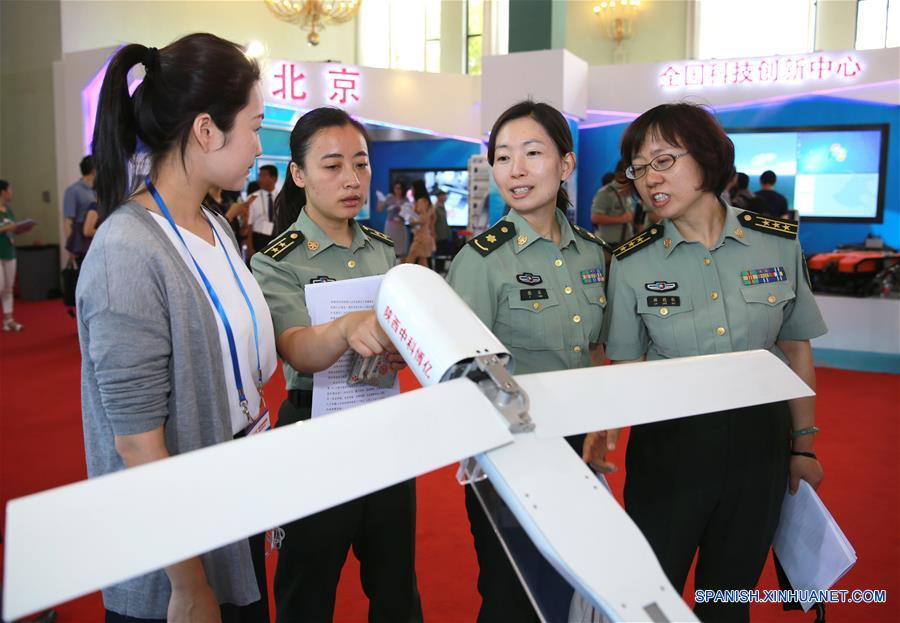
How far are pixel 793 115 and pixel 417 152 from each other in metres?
5.00

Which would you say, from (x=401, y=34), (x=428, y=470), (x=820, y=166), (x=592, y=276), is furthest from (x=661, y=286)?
(x=401, y=34)

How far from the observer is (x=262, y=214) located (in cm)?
593

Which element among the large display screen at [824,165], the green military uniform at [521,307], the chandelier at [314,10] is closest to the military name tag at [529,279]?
the green military uniform at [521,307]

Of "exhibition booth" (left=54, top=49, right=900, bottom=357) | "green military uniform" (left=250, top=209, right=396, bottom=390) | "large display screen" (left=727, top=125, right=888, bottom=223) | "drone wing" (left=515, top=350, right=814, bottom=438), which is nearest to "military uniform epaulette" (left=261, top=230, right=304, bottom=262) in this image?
"green military uniform" (left=250, top=209, right=396, bottom=390)

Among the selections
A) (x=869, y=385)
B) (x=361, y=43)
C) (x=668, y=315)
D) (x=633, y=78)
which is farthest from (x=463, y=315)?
(x=361, y=43)

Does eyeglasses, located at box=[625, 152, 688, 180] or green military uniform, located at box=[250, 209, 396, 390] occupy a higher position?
eyeglasses, located at box=[625, 152, 688, 180]

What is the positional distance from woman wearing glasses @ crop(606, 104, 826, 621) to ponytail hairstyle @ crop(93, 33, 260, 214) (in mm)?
863

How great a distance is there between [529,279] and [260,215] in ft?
15.8

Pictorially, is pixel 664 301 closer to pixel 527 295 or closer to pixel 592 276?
pixel 592 276

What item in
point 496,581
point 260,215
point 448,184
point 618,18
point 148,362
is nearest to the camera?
point 148,362

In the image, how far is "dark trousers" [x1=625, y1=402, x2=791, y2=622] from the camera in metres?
1.38

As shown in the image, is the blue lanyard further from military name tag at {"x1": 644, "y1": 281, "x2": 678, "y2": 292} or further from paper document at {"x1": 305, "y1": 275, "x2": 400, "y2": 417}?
military name tag at {"x1": 644, "y1": 281, "x2": 678, "y2": 292}

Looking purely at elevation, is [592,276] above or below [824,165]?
below

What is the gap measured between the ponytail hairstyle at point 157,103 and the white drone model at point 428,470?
424mm
